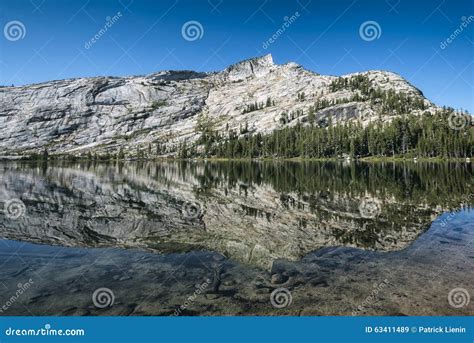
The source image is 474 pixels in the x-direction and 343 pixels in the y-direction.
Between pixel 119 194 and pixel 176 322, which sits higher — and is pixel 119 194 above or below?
above

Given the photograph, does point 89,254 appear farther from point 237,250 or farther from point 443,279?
point 443,279

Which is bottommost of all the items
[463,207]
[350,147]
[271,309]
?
[271,309]

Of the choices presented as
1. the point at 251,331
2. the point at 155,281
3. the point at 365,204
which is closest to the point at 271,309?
the point at 251,331

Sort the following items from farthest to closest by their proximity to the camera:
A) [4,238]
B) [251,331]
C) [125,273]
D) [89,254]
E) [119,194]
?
[119,194]
[4,238]
[89,254]
[125,273]
[251,331]

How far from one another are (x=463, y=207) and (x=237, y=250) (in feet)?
61.9

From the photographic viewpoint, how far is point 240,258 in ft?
45.3

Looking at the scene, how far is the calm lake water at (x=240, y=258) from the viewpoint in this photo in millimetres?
9602

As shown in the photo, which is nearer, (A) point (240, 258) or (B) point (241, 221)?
(A) point (240, 258)

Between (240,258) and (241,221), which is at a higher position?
(241,221)

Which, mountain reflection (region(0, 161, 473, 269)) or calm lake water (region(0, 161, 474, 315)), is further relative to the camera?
mountain reflection (region(0, 161, 473, 269))

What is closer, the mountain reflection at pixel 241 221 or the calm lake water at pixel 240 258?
the calm lake water at pixel 240 258

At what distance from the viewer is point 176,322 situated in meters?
7.98

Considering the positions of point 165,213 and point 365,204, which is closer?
point 165,213

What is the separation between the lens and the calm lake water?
31.5ft
